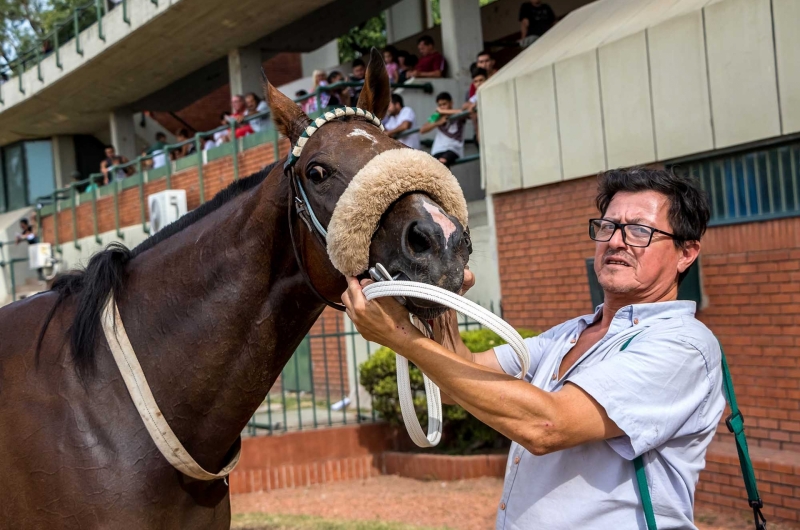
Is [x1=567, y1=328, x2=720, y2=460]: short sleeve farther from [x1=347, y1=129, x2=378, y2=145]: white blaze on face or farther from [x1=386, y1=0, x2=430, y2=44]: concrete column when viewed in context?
[x1=386, y1=0, x2=430, y2=44]: concrete column

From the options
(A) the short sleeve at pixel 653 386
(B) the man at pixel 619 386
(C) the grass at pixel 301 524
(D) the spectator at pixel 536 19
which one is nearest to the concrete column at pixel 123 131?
(D) the spectator at pixel 536 19

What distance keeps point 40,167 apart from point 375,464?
22.5m

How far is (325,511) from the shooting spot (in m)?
7.46

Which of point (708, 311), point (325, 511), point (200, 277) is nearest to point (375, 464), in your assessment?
point (325, 511)

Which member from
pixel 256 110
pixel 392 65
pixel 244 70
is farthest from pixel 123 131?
pixel 392 65

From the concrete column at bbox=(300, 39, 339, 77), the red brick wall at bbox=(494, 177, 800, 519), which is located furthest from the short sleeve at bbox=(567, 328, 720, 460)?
the concrete column at bbox=(300, 39, 339, 77)

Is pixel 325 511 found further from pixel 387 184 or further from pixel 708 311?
pixel 387 184

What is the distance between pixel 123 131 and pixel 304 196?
23.7 metres

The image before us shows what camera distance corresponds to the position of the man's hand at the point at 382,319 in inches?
88.0

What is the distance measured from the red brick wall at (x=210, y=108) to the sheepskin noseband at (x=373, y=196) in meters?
25.2

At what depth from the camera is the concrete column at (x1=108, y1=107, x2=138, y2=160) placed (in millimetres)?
24469

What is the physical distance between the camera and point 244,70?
18922 mm

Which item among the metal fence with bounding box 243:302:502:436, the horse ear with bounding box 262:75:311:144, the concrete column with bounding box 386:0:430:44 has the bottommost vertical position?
the metal fence with bounding box 243:302:502:436

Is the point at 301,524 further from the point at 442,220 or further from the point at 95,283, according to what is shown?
the point at 442,220
